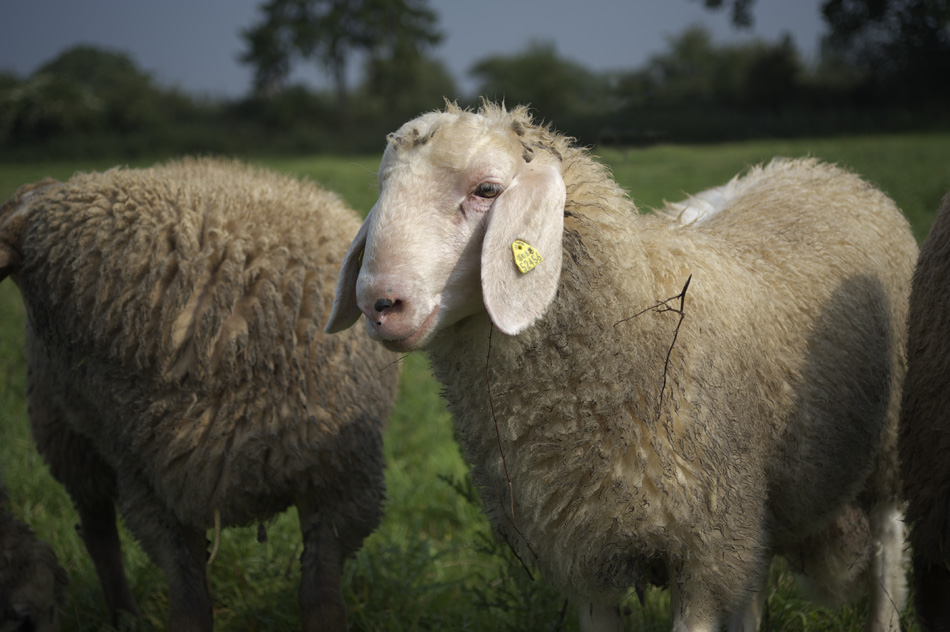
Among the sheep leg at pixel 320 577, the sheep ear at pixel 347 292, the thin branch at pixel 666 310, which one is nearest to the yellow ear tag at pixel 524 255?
the thin branch at pixel 666 310

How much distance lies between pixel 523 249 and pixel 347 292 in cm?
53

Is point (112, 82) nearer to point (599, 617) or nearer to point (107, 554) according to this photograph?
point (107, 554)

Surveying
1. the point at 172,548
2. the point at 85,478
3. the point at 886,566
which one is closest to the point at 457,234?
the point at 172,548

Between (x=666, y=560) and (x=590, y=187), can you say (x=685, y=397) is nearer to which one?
(x=666, y=560)

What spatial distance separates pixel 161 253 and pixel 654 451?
1.83 metres

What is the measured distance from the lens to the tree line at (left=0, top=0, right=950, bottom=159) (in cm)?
435

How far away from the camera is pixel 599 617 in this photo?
222 cm

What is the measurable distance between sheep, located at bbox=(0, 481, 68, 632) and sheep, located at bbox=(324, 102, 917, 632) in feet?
5.50

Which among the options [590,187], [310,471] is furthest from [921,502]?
[310,471]

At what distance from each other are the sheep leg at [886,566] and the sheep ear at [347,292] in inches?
87.4

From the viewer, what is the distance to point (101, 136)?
35594 millimetres

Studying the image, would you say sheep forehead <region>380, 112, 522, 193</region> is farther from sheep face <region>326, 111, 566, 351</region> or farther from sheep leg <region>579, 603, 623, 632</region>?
sheep leg <region>579, 603, 623, 632</region>

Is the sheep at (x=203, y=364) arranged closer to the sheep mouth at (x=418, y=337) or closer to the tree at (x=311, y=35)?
the sheep mouth at (x=418, y=337)

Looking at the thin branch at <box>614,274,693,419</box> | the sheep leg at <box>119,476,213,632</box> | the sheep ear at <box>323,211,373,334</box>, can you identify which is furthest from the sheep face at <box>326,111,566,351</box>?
the sheep leg at <box>119,476,213,632</box>
